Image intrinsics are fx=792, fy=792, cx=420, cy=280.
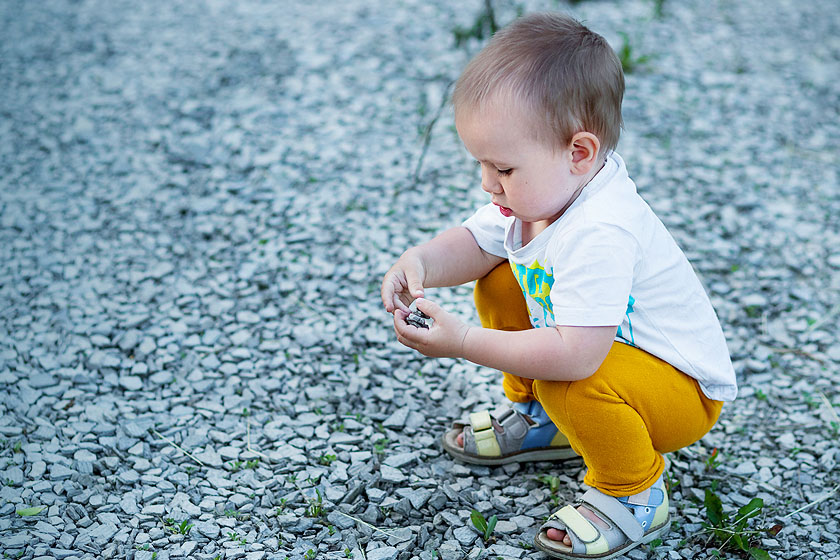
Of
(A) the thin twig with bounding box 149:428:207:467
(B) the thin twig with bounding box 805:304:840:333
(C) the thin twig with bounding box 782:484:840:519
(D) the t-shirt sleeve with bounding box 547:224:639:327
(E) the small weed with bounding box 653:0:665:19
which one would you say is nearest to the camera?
(D) the t-shirt sleeve with bounding box 547:224:639:327

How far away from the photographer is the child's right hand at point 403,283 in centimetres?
183

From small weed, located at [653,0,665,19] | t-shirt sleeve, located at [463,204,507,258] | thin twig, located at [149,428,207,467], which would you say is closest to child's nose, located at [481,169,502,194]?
t-shirt sleeve, located at [463,204,507,258]

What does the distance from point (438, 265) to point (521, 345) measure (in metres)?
0.39

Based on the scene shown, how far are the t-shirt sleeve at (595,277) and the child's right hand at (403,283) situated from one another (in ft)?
1.20

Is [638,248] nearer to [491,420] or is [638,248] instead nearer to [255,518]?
[491,420]

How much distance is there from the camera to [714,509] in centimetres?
192

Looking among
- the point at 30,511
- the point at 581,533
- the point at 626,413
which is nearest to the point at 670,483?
the point at 581,533

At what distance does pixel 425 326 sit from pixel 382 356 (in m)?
0.77

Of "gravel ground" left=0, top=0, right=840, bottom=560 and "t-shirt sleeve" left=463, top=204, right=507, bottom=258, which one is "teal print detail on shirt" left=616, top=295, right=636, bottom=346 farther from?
"gravel ground" left=0, top=0, right=840, bottom=560

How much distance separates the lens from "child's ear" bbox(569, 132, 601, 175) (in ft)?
5.23

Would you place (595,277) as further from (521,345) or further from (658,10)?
(658,10)

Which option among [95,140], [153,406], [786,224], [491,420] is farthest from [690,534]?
[95,140]

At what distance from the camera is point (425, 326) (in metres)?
1.77

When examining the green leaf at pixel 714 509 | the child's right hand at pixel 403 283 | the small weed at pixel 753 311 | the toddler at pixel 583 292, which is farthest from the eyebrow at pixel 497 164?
the small weed at pixel 753 311
